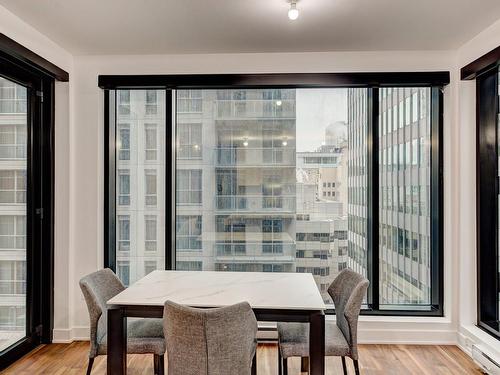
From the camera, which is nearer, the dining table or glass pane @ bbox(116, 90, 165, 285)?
the dining table

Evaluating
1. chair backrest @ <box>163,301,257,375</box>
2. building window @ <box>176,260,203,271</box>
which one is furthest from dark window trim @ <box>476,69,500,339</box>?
building window @ <box>176,260,203,271</box>

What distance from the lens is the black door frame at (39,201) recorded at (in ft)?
10.6

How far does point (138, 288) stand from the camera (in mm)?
2537

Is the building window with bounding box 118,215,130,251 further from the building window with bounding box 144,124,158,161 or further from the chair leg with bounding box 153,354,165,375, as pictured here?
the chair leg with bounding box 153,354,165,375

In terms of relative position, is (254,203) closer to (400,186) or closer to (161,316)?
(400,186)

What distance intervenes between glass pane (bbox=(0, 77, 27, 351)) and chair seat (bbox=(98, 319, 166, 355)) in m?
1.20

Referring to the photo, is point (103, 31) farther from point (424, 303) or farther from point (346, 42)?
point (424, 303)

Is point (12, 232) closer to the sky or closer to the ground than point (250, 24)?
closer to the ground

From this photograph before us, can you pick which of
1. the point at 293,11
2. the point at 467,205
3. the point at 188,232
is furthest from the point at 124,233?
the point at 467,205

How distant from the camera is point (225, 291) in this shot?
2.45 metres

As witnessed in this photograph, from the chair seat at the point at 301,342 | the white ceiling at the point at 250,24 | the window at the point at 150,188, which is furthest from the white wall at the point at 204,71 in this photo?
the chair seat at the point at 301,342

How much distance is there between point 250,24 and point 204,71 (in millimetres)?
827

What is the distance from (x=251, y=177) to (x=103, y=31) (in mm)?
1786

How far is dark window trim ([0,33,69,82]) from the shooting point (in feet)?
A: 8.91
